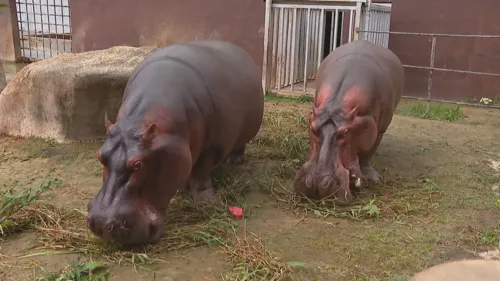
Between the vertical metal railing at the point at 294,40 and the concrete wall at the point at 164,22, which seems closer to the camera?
the vertical metal railing at the point at 294,40

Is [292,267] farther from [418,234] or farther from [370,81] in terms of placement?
[370,81]

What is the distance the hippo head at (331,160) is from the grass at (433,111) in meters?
3.48

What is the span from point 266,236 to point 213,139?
0.74 meters

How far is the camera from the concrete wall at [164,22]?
8.36m

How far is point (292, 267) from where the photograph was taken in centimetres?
276

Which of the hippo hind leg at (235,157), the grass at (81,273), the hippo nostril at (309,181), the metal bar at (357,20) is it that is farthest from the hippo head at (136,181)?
the metal bar at (357,20)

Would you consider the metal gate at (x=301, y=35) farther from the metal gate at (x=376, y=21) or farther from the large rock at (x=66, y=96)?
the large rock at (x=66, y=96)

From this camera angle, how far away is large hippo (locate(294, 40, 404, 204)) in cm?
352

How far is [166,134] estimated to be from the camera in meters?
2.90

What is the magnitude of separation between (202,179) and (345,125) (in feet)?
3.38

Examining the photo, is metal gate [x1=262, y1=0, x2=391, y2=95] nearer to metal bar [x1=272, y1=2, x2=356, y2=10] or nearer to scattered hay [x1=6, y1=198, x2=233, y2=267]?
metal bar [x1=272, y1=2, x2=356, y2=10]

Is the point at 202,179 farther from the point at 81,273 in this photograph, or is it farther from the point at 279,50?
the point at 279,50

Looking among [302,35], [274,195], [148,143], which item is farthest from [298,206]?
[302,35]

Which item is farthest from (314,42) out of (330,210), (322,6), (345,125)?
(330,210)
